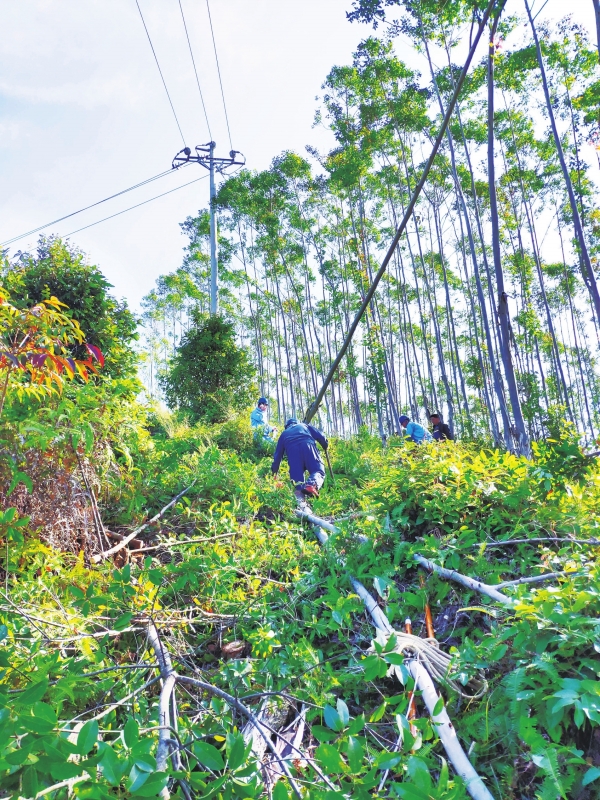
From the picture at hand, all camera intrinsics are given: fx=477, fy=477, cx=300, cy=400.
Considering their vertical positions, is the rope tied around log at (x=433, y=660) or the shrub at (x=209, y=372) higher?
the shrub at (x=209, y=372)

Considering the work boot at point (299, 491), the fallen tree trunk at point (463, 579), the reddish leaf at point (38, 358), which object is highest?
the reddish leaf at point (38, 358)

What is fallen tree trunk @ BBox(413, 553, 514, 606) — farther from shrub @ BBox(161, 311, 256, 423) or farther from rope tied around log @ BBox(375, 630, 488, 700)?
shrub @ BBox(161, 311, 256, 423)

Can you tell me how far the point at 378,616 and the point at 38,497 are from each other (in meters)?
2.01

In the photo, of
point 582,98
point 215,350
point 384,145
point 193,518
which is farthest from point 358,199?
point 193,518

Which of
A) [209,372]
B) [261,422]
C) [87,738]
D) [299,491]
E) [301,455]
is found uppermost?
[209,372]

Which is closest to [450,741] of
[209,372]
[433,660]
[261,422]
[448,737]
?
[448,737]

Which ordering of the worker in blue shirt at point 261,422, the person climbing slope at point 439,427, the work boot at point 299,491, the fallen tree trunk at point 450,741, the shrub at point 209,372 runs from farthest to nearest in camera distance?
the shrub at point 209,372 → the worker in blue shirt at point 261,422 → the person climbing slope at point 439,427 → the work boot at point 299,491 → the fallen tree trunk at point 450,741

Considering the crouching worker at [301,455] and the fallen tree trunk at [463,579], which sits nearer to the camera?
the fallen tree trunk at [463,579]

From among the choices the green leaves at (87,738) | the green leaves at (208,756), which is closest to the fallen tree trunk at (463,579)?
the green leaves at (208,756)

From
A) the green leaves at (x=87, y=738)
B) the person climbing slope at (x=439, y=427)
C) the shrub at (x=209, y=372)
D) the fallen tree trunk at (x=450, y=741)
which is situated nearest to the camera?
the green leaves at (x=87, y=738)

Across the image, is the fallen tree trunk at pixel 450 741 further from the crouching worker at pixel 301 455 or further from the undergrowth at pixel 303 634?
the crouching worker at pixel 301 455

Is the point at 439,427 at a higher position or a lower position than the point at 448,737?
higher

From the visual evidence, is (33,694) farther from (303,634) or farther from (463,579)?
(463,579)

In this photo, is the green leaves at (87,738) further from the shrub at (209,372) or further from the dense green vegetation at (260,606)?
the shrub at (209,372)
